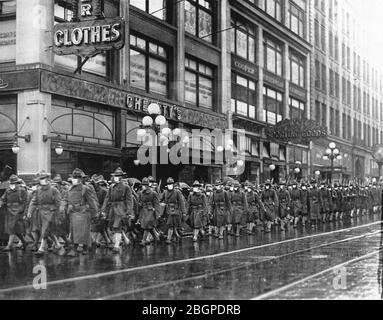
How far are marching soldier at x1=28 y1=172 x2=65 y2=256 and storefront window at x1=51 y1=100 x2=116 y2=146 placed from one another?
6154 mm

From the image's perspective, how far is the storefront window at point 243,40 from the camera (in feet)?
118

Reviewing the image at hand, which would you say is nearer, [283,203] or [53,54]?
[53,54]

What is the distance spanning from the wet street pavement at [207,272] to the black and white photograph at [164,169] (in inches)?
2.2

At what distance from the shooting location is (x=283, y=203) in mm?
25328

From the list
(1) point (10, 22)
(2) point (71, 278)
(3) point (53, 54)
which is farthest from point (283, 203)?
(2) point (71, 278)

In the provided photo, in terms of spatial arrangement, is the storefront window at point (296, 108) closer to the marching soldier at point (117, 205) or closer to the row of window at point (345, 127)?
the row of window at point (345, 127)

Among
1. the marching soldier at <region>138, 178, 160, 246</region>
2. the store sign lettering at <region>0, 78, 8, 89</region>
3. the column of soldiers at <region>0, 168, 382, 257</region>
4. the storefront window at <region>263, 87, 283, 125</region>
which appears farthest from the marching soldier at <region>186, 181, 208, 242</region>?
the storefront window at <region>263, 87, 283, 125</region>

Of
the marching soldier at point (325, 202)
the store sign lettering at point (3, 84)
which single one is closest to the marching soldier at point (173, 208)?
the store sign lettering at point (3, 84)

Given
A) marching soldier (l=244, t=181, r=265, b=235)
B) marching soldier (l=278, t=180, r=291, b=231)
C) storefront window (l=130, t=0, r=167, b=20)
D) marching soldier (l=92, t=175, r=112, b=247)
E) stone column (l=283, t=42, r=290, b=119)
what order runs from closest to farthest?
marching soldier (l=92, t=175, r=112, b=247), marching soldier (l=244, t=181, r=265, b=235), marching soldier (l=278, t=180, r=291, b=231), storefront window (l=130, t=0, r=167, b=20), stone column (l=283, t=42, r=290, b=119)

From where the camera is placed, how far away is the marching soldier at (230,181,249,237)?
2134cm

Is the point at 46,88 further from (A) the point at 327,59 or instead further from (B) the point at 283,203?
(A) the point at 327,59

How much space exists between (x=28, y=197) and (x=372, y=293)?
10163 millimetres

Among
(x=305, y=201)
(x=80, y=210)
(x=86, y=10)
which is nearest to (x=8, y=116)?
(x=86, y=10)

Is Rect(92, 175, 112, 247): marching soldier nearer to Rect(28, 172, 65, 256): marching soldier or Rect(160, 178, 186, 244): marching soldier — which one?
Rect(28, 172, 65, 256): marching soldier
